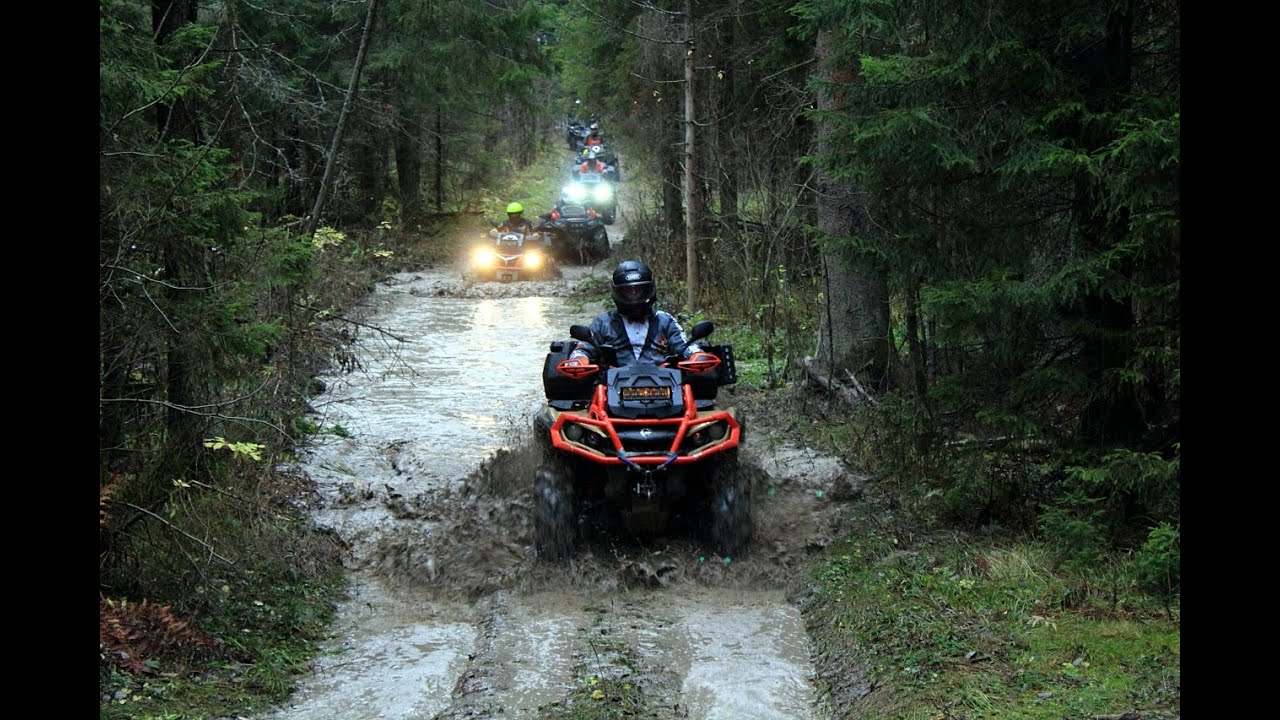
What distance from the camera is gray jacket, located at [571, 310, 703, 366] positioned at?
371 inches

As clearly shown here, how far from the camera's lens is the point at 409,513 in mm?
10312

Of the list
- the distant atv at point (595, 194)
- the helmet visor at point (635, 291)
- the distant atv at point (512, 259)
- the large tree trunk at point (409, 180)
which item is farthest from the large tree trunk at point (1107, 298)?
the distant atv at point (595, 194)

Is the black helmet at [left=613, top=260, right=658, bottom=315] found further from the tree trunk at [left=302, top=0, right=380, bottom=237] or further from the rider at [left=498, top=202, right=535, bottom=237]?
the rider at [left=498, top=202, right=535, bottom=237]

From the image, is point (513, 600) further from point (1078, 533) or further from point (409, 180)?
point (409, 180)

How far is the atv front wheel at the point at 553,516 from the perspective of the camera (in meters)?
8.57

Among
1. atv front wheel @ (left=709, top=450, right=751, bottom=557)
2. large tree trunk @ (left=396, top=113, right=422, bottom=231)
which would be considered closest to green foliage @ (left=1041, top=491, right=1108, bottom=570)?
atv front wheel @ (left=709, top=450, right=751, bottom=557)

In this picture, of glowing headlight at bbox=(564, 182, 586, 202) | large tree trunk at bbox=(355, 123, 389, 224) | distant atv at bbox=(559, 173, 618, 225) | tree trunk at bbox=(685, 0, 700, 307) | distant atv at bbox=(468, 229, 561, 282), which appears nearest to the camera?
tree trunk at bbox=(685, 0, 700, 307)

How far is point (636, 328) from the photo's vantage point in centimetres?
966

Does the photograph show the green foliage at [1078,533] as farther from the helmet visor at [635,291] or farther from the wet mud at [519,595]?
the helmet visor at [635,291]

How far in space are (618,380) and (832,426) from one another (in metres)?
3.86

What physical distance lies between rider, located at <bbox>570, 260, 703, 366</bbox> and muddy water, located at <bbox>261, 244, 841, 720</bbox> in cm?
156

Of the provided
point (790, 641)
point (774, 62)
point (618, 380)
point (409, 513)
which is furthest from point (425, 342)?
point (790, 641)

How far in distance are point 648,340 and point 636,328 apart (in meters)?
0.17
